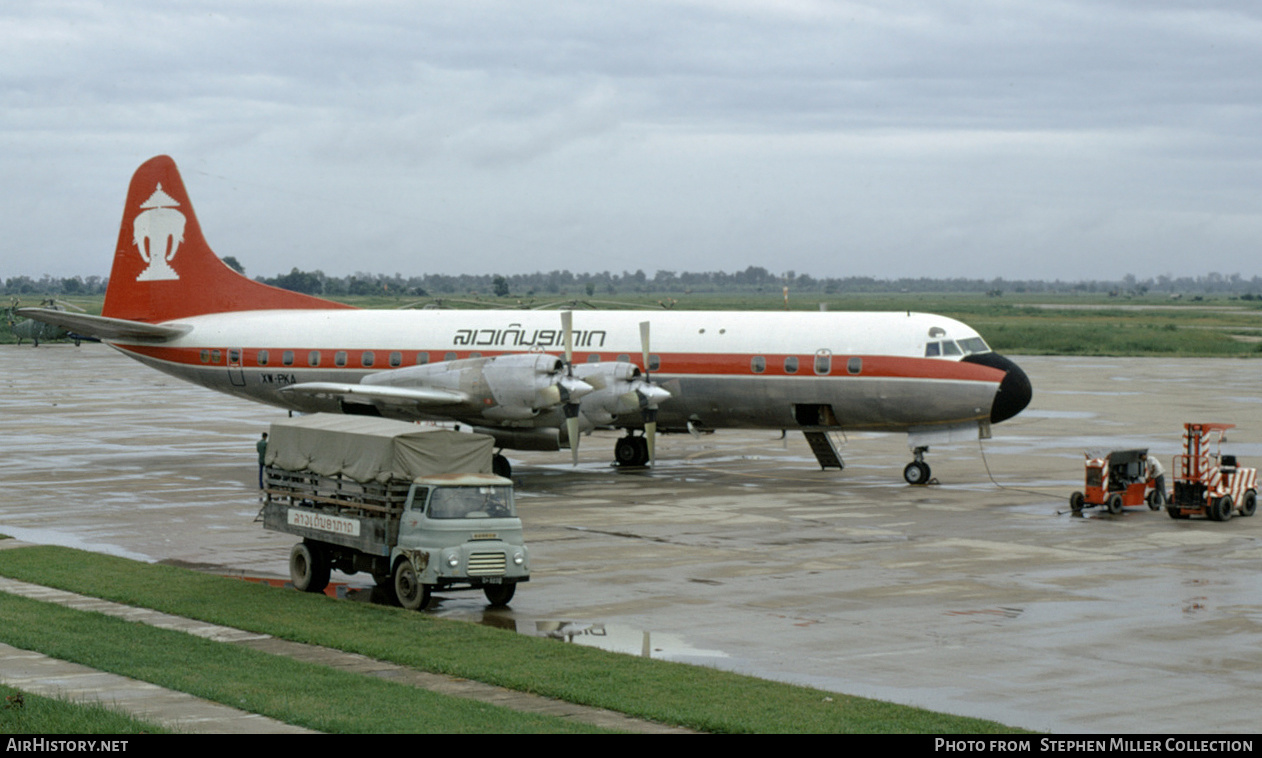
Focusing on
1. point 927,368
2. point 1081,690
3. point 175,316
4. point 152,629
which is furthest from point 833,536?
point 175,316

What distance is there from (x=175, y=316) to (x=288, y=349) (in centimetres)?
498

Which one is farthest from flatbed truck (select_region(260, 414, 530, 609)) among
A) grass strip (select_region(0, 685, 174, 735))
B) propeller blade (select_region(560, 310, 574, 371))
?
propeller blade (select_region(560, 310, 574, 371))

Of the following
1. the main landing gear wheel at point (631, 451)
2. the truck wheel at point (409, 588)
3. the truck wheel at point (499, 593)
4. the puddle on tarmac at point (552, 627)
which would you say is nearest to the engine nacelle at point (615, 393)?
the main landing gear wheel at point (631, 451)

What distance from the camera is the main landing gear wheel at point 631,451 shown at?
38.1 meters

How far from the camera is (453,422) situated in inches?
1404

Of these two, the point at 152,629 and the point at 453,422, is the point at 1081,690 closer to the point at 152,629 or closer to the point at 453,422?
the point at 152,629

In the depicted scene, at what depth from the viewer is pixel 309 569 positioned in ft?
69.8

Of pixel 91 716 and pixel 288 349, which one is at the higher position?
pixel 288 349

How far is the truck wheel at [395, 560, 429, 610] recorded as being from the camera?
19.8m

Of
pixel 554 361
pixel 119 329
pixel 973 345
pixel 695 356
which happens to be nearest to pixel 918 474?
pixel 973 345

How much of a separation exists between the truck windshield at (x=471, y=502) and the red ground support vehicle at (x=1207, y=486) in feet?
52.5

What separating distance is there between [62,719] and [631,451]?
25.3 meters

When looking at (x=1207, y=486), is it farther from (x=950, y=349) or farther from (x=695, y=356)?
(x=695, y=356)

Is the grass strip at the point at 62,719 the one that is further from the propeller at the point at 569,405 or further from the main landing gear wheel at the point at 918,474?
the main landing gear wheel at the point at 918,474
